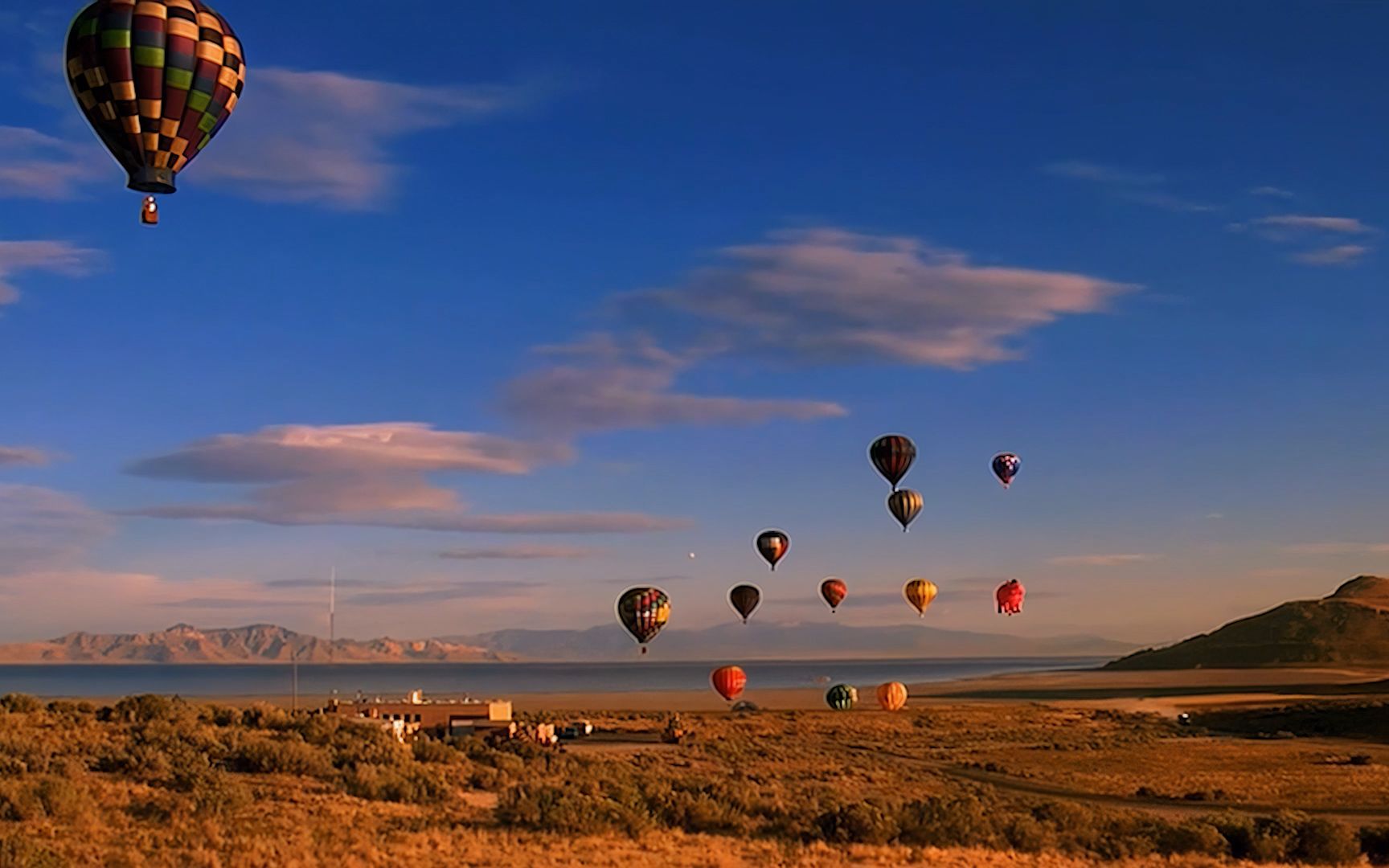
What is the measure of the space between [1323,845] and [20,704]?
1488 inches

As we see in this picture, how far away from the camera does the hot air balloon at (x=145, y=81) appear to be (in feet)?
101

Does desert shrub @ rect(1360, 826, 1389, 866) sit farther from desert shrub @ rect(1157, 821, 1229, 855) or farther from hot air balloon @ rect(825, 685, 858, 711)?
hot air balloon @ rect(825, 685, 858, 711)

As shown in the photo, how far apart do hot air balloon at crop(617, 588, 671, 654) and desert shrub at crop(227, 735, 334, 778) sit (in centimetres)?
3168

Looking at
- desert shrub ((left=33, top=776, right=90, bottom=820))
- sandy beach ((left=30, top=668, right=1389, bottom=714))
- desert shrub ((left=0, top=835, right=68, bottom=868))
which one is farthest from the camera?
sandy beach ((left=30, top=668, right=1389, bottom=714))

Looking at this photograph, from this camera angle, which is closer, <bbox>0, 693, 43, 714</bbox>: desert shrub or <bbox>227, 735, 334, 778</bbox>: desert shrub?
<bbox>227, 735, 334, 778</bbox>: desert shrub

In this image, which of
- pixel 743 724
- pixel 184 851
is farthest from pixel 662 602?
pixel 184 851

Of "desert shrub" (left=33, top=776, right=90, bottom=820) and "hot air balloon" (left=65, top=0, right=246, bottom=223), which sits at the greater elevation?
"hot air balloon" (left=65, top=0, right=246, bottom=223)

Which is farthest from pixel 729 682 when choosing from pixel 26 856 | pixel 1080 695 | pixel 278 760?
pixel 1080 695

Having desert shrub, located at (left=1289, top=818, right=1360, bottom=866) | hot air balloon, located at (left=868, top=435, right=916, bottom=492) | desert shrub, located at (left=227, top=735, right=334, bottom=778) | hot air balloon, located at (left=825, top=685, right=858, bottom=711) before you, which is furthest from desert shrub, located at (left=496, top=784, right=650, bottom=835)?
hot air balloon, located at (left=825, top=685, right=858, bottom=711)

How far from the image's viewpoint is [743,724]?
7725 cm

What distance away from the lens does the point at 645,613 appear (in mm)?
63719

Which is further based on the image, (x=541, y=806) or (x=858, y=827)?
(x=858, y=827)

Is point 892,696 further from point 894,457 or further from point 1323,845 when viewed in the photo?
point 1323,845

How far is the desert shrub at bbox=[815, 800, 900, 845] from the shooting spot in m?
26.4
